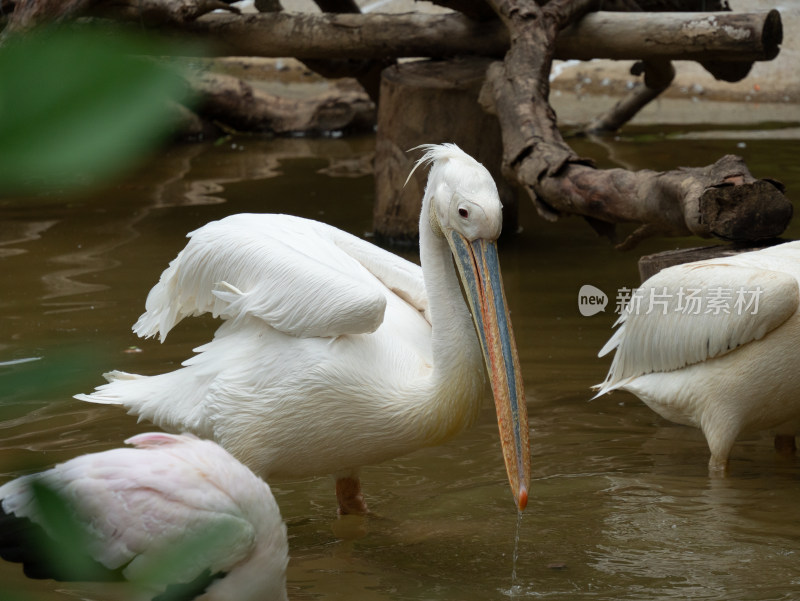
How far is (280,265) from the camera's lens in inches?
108

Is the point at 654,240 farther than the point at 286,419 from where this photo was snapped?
Yes

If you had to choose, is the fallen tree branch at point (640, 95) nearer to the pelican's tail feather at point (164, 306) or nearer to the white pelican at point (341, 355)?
the white pelican at point (341, 355)

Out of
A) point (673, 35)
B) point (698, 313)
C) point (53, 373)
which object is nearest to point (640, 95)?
point (673, 35)

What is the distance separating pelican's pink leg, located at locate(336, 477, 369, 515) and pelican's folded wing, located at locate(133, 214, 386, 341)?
0.58 metres

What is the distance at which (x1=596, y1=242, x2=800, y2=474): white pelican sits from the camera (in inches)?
122

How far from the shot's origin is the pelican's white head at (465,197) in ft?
8.64

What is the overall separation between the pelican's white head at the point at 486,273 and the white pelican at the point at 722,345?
2.78 ft

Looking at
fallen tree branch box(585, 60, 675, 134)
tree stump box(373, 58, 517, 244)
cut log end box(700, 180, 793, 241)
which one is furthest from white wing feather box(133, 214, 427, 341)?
fallen tree branch box(585, 60, 675, 134)

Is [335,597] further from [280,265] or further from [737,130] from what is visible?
[737,130]

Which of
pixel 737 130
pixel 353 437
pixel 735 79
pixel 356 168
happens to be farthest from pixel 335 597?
pixel 737 130

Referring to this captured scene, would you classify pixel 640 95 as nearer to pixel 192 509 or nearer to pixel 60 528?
pixel 192 509

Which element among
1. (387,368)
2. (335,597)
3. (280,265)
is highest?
(280,265)

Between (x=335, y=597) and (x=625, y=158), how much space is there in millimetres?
5922

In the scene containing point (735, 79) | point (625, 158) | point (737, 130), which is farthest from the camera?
point (737, 130)
